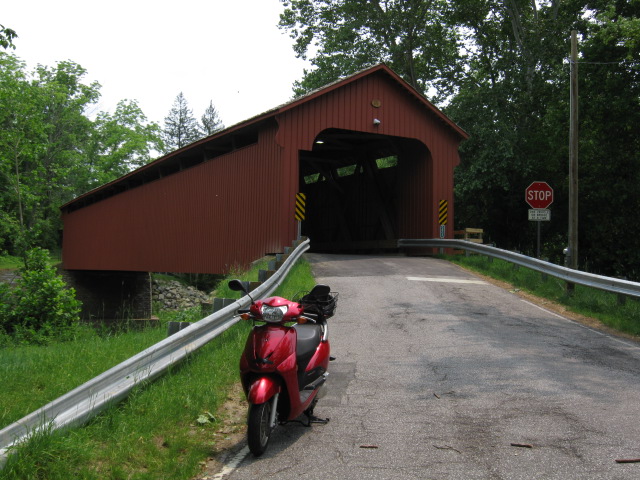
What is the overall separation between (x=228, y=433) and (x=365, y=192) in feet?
63.6

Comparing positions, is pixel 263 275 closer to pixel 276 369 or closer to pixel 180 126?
pixel 276 369

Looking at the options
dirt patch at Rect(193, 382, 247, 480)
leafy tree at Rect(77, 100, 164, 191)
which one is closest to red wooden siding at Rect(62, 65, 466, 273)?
dirt patch at Rect(193, 382, 247, 480)

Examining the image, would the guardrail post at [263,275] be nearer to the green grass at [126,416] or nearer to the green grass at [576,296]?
the green grass at [126,416]

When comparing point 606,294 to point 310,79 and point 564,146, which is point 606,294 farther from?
point 310,79

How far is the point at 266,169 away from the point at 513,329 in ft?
33.1

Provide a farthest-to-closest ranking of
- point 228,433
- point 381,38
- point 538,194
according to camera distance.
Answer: point 381,38, point 538,194, point 228,433

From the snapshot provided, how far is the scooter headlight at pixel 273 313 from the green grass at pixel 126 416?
98cm

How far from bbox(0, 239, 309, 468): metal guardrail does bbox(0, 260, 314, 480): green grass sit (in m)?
0.08

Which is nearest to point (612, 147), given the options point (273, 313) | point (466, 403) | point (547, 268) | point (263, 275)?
point (547, 268)

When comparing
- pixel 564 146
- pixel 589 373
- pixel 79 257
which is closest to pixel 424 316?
pixel 589 373

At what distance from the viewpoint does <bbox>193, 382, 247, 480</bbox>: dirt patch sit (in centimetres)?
400

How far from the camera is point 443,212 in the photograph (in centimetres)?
1927

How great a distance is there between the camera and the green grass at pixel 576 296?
9227 mm

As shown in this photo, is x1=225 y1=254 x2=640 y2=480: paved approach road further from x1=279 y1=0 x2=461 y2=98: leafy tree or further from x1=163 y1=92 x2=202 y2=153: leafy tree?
x1=163 y1=92 x2=202 y2=153: leafy tree
